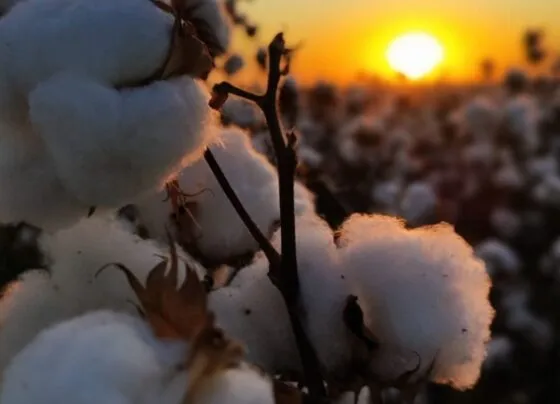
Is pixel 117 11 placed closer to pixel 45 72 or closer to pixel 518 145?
pixel 45 72

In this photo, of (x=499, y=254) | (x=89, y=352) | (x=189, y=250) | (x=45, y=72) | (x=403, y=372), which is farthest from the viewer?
(x=499, y=254)

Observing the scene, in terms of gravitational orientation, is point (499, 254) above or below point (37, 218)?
below

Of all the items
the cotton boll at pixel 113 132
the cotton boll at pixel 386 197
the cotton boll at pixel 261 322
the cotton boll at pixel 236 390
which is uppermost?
the cotton boll at pixel 113 132

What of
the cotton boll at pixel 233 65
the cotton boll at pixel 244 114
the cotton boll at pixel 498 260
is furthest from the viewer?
the cotton boll at pixel 498 260

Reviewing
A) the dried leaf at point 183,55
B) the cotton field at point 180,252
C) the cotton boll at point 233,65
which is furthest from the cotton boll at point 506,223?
the dried leaf at point 183,55

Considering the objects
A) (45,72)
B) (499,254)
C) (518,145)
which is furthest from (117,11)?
(518,145)

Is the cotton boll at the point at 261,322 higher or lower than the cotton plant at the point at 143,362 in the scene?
lower

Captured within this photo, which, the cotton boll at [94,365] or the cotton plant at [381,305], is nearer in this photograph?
the cotton boll at [94,365]

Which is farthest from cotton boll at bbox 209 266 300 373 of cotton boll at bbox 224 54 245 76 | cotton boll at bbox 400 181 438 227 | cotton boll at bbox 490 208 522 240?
cotton boll at bbox 490 208 522 240

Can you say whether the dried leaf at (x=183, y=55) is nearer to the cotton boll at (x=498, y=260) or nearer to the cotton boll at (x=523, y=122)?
the cotton boll at (x=498, y=260)
